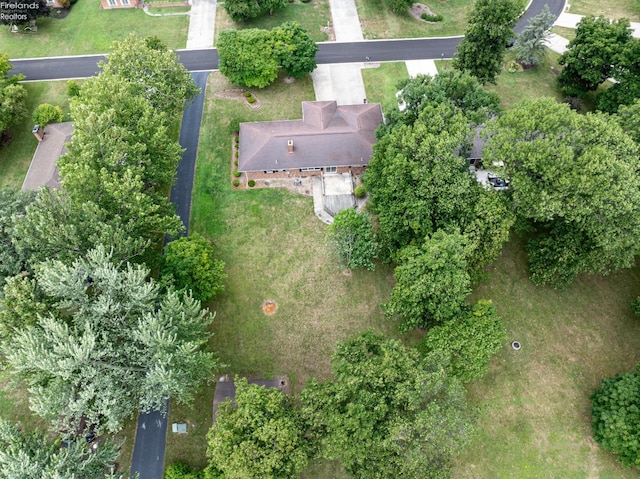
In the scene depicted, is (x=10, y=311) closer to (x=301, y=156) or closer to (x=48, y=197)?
(x=48, y=197)

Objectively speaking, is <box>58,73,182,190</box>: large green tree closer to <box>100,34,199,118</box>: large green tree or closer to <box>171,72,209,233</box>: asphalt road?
<box>100,34,199,118</box>: large green tree

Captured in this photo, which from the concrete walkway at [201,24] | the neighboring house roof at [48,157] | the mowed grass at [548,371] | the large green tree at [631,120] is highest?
the large green tree at [631,120]

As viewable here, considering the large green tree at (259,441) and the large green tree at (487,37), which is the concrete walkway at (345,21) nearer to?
the large green tree at (487,37)

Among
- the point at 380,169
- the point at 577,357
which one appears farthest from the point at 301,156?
the point at 577,357

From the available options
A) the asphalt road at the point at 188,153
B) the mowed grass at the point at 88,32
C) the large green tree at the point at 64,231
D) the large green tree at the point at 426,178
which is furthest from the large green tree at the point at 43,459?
the mowed grass at the point at 88,32

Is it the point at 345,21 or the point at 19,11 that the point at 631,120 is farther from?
the point at 19,11

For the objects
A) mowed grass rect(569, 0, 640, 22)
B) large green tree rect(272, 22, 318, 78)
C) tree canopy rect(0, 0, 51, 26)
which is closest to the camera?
large green tree rect(272, 22, 318, 78)

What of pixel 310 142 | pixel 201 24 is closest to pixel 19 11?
pixel 201 24

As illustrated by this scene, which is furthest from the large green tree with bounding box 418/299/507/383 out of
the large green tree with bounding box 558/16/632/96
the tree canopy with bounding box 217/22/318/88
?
the tree canopy with bounding box 217/22/318/88
